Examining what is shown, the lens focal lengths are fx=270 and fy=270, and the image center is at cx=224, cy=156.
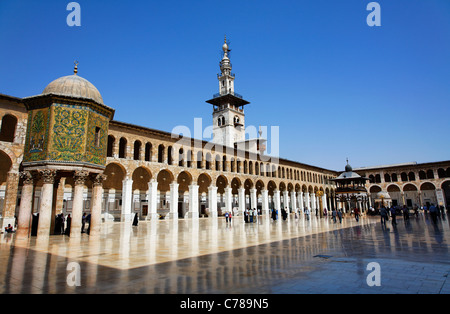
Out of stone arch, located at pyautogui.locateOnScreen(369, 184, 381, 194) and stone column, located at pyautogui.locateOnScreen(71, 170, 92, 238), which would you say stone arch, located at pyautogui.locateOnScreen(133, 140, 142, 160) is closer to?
stone column, located at pyautogui.locateOnScreen(71, 170, 92, 238)

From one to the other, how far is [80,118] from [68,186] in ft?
43.3

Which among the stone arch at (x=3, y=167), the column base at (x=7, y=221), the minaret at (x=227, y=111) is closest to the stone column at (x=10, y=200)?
the column base at (x=7, y=221)

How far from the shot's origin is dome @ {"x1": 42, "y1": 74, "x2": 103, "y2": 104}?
12.5 meters

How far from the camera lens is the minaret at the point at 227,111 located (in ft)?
152

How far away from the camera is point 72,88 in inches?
501

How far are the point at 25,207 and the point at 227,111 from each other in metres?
37.3

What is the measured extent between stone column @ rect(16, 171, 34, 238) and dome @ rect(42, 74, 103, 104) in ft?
13.0

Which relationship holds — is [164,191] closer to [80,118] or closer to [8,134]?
[8,134]

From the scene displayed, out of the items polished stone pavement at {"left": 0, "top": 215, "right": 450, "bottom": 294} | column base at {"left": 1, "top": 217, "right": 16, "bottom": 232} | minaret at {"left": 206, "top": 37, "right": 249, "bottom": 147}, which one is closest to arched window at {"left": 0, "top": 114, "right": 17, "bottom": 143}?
column base at {"left": 1, "top": 217, "right": 16, "bottom": 232}

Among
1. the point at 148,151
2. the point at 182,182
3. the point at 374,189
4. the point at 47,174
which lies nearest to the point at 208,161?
the point at 182,182

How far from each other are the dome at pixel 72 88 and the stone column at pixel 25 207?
13.0 ft
